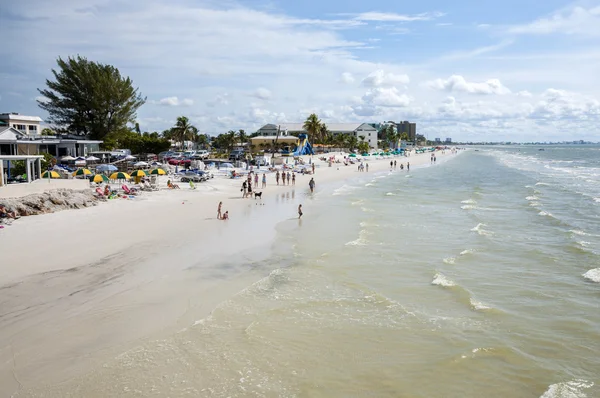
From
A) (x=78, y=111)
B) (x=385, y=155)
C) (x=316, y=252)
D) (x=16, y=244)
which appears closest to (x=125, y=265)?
(x=16, y=244)

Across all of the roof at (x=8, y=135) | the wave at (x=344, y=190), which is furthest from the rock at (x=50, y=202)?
the wave at (x=344, y=190)

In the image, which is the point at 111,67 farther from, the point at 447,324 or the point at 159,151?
the point at 447,324

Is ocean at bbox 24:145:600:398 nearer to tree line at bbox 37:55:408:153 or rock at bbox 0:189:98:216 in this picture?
rock at bbox 0:189:98:216

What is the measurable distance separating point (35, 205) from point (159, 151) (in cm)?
4984

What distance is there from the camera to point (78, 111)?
58906 mm

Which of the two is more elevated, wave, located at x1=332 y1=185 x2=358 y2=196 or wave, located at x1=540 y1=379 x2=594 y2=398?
wave, located at x1=332 y1=185 x2=358 y2=196

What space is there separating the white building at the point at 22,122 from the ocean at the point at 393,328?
166 ft

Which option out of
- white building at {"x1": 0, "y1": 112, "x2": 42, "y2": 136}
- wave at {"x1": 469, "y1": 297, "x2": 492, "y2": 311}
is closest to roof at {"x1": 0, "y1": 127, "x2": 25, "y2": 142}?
white building at {"x1": 0, "y1": 112, "x2": 42, "y2": 136}

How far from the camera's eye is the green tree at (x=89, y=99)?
57.1m

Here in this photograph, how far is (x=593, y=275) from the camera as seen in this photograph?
14.8 m

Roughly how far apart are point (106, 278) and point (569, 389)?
11833 millimetres

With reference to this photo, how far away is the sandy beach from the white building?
132 ft

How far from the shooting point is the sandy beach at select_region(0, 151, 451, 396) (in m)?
8.92

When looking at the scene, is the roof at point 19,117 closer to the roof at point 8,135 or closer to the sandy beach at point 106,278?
the roof at point 8,135
